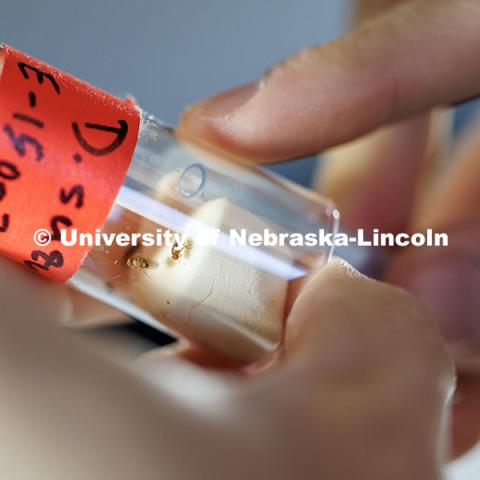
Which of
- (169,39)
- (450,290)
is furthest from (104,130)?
(169,39)

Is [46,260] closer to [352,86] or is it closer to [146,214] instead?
[146,214]

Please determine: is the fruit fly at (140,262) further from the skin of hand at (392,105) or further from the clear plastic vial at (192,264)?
the skin of hand at (392,105)

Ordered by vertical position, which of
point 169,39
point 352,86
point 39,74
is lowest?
point 39,74

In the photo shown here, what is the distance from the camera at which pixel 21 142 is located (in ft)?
0.85

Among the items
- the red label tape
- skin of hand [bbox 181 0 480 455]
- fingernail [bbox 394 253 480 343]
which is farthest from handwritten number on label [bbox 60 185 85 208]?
fingernail [bbox 394 253 480 343]

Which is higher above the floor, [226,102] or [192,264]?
[226,102]

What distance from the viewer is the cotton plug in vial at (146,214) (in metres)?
0.27

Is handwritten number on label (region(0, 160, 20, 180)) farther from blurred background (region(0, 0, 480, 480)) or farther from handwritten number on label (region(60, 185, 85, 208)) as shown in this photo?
blurred background (region(0, 0, 480, 480))

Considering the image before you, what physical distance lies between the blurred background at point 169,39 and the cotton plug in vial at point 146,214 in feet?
1.05

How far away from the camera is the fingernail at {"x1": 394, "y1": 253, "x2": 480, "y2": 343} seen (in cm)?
45

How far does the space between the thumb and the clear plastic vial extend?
0.16ft

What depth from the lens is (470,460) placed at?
32cm

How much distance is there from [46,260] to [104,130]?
0.06 m

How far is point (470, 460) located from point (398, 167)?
0.34m
